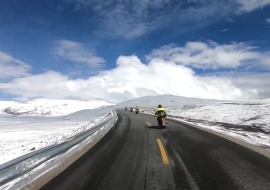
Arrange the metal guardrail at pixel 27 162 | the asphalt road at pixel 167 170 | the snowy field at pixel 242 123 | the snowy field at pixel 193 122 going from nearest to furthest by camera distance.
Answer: the metal guardrail at pixel 27 162, the asphalt road at pixel 167 170, the snowy field at pixel 242 123, the snowy field at pixel 193 122

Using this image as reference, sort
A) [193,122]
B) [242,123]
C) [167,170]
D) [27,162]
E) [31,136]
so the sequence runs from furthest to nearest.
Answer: [193,122] → [242,123] → [31,136] → [167,170] → [27,162]

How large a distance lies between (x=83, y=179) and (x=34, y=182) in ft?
3.46

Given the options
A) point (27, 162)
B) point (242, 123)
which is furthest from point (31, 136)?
point (242, 123)

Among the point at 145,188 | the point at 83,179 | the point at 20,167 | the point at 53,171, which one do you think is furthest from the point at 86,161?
the point at 145,188

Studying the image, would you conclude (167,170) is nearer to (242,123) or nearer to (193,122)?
(242,123)

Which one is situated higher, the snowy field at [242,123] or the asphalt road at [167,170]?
the snowy field at [242,123]

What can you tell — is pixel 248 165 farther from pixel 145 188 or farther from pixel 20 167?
pixel 20 167

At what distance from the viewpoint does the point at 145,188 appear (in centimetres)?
462

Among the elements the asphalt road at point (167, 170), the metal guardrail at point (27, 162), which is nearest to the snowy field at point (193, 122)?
the asphalt road at point (167, 170)

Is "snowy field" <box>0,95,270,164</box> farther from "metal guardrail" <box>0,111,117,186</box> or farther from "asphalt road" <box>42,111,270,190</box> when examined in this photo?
"metal guardrail" <box>0,111,117,186</box>

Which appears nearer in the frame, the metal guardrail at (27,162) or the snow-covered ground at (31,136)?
the metal guardrail at (27,162)

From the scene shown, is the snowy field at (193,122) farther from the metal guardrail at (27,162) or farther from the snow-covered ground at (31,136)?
the metal guardrail at (27,162)

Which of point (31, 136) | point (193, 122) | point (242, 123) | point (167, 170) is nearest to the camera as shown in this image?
point (167, 170)

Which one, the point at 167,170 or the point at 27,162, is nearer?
the point at 27,162
